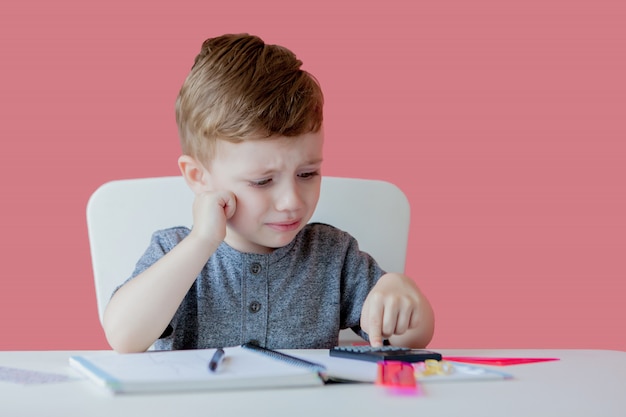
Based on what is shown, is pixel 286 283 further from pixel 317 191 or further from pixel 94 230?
pixel 94 230

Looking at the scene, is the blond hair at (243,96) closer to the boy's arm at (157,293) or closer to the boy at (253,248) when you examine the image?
the boy at (253,248)

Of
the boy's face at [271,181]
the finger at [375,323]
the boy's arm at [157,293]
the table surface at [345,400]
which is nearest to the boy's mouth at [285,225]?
the boy's face at [271,181]

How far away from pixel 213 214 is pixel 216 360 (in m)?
0.46

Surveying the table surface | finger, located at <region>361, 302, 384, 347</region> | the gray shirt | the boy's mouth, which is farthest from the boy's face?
the table surface

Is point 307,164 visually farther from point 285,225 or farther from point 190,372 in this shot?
point 190,372

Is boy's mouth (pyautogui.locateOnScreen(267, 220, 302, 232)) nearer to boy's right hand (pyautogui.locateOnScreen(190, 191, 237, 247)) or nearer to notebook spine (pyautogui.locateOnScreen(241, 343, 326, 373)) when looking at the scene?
boy's right hand (pyautogui.locateOnScreen(190, 191, 237, 247))

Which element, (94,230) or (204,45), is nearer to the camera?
(204,45)

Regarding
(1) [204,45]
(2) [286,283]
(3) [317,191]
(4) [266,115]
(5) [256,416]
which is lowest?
(5) [256,416]

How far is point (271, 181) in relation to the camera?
1802 millimetres

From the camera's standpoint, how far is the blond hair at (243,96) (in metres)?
1.79

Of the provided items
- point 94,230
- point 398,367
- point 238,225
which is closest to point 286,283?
point 238,225

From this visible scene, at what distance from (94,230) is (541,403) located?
1.21 m

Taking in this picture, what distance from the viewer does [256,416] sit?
3.84 ft

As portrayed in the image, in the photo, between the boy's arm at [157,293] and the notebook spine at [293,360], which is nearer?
the notebook spine at [293,360]
